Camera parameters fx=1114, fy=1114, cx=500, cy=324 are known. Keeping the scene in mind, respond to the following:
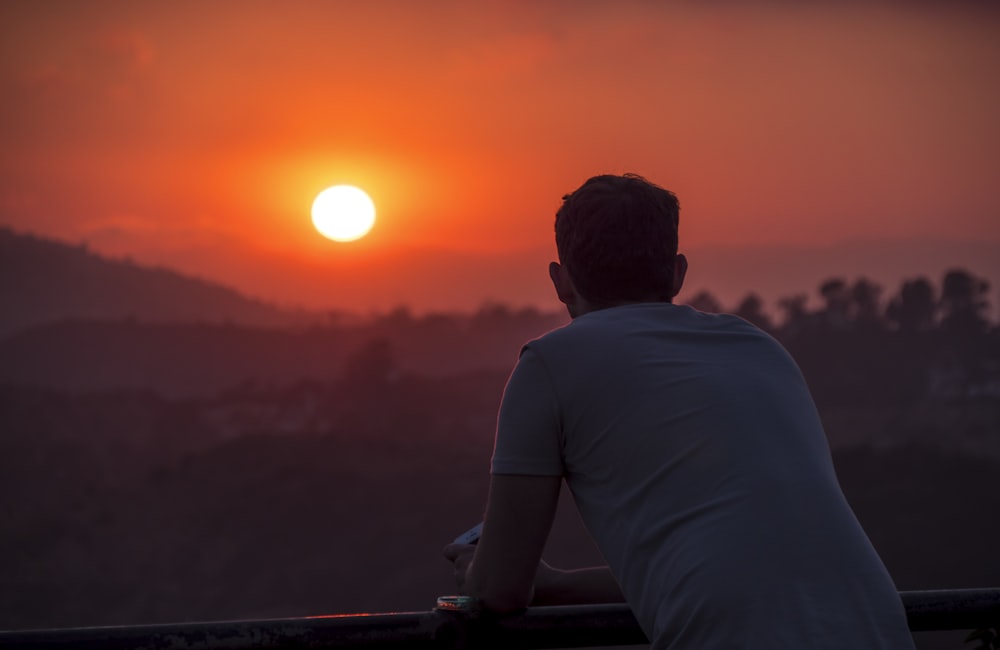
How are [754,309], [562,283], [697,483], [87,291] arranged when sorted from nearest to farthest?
[697,483]
[562,283]
[754,309]
[87,291]

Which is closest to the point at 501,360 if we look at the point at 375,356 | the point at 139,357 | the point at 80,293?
the point at 375,356

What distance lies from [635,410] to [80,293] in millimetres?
173763

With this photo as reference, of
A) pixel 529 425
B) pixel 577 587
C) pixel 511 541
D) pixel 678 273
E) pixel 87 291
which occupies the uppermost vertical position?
pixel 678 273

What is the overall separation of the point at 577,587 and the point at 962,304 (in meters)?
115

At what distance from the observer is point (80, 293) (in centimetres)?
16388

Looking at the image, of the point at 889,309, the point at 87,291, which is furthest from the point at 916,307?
the point at 87,291

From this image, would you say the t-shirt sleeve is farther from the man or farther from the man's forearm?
the man's forearm

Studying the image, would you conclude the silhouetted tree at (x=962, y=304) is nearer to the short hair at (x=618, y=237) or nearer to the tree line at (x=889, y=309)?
the tree line at (x=889, y=309)

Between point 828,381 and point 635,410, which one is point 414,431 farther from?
point 635,410

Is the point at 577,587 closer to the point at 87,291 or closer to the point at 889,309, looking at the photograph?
the point at 889,309

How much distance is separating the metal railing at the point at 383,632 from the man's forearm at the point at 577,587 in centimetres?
10

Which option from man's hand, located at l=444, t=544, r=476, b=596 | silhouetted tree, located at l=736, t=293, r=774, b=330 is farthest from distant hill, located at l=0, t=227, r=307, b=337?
man's hand, located at l=444, t=544, r=476, b=596

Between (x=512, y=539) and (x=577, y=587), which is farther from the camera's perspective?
(x=577, y=587)

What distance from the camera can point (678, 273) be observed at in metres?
1.86
